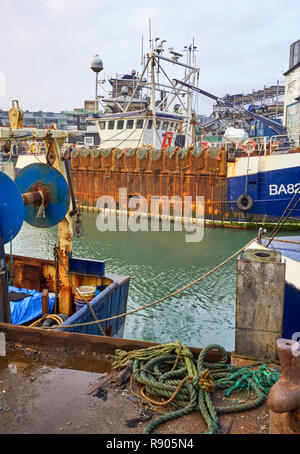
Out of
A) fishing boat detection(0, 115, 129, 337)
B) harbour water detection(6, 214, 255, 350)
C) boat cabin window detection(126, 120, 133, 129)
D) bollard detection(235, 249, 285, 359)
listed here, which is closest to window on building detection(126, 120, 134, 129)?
boat cabin window detection(126, 120, 133, 129)

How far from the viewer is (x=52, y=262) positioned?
696cm

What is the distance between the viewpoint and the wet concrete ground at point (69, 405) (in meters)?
2.82

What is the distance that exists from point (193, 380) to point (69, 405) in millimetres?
1098

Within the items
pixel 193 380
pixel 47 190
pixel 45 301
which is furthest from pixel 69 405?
pixel 47 190

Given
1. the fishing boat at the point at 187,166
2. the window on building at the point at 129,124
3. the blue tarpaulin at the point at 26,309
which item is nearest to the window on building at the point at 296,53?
the fishing boat at the point at 187,166

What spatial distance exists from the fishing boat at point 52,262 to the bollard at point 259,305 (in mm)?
2241

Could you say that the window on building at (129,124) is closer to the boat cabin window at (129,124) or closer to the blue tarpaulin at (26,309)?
the boat cabin window at (129,124)

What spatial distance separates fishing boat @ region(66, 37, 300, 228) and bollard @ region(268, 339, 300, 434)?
13.8m

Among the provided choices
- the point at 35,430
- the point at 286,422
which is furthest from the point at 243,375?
the point at 35,430

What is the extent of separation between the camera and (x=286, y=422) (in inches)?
101

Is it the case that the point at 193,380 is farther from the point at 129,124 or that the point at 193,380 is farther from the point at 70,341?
the point at 129,124

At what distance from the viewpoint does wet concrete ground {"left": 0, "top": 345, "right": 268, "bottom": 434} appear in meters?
2.82

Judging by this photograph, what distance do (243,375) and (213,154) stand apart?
620 inches

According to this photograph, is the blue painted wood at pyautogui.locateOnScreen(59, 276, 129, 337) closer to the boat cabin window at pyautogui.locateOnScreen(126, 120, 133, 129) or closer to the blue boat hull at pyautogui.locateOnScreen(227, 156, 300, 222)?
the blue boat hull at pyautogui.locateOnScreen(227, 156, 300, 222)
